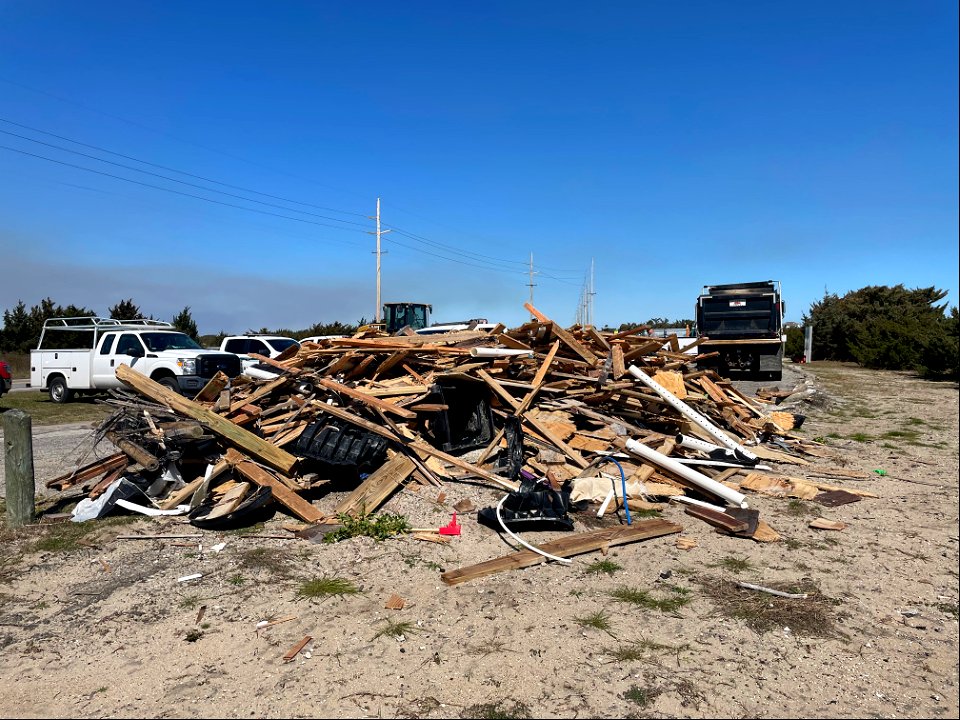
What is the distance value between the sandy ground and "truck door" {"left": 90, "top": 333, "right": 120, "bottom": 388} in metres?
11.3

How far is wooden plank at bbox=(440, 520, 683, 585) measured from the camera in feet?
16.0

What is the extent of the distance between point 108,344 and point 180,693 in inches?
603

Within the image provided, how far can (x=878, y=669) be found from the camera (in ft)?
11.5

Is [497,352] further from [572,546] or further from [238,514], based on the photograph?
[238,514]

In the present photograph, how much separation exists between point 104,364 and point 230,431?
1149 centimetres

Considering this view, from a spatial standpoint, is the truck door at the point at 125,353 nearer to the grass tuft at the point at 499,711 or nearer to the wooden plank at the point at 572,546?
the wooden plank at the point at 572,546

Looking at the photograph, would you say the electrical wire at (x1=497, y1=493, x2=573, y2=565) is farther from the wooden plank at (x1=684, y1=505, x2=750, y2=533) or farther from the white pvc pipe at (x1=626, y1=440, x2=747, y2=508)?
the white pvc pipe at (x1=626, y1=440, x2=747, y2=508)

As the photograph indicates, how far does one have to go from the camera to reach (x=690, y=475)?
22.8ft

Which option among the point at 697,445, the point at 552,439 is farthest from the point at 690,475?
the point at 552,439

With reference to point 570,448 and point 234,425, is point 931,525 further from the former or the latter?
point 234,425

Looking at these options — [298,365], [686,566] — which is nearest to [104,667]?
[686,566]

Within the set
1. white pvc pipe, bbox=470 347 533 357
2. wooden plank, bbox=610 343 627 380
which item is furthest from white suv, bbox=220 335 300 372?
wooden plank, bbox=610 343 627 380

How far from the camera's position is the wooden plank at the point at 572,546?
4863mm

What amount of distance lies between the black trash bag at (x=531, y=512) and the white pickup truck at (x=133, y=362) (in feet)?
29.8
